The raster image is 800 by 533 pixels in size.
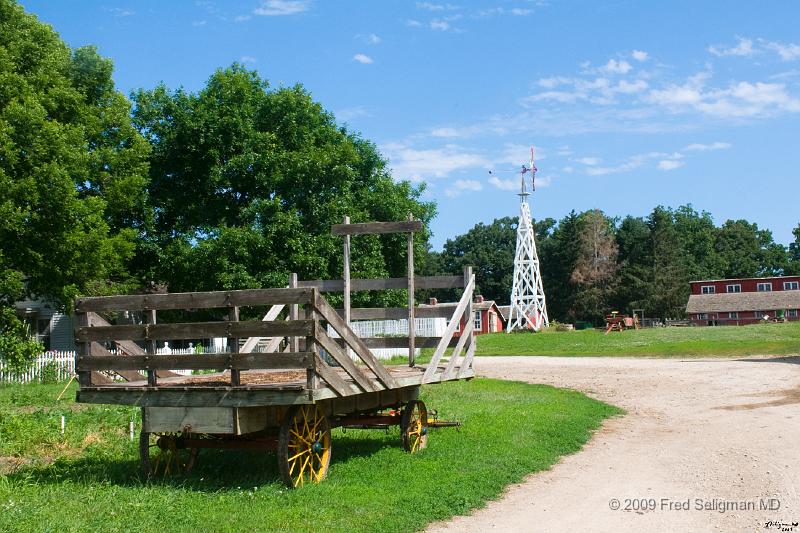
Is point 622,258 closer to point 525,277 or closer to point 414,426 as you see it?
point 525,277

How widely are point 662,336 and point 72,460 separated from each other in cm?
4387

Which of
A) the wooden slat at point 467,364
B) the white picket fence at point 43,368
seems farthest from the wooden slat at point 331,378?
the white picket fence at point 43,368

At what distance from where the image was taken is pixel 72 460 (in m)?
10.6

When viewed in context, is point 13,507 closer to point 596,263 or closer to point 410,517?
point 410,517

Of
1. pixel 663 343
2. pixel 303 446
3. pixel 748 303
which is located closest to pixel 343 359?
pixel 303 446

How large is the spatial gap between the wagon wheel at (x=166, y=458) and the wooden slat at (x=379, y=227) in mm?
3616

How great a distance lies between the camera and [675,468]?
1033cm

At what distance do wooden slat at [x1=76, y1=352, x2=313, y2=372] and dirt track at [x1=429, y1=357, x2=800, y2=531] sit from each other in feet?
6.91

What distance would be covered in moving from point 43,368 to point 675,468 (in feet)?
67.9

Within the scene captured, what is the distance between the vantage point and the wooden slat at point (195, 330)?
25.9 feet

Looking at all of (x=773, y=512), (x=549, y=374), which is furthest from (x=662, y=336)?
(x=773, y=512)

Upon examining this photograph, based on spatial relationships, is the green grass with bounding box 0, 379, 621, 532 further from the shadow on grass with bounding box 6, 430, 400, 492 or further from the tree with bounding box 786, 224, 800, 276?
the tree with bounding box 786, 224, 800, 276

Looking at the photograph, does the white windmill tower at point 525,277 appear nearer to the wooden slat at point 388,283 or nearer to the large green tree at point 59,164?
the large green tree at point 59,164

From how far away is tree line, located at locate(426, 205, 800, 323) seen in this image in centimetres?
8694
